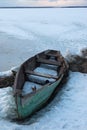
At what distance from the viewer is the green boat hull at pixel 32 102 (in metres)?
6.32

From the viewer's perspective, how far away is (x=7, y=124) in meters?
6.42

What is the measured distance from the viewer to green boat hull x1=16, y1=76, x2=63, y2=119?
6.32 metres

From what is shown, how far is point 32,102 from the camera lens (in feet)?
21.7

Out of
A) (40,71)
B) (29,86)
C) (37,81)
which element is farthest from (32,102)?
(40,71)

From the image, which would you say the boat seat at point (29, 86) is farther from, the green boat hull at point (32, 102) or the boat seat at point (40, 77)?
the green boat hull at point (32, 102)

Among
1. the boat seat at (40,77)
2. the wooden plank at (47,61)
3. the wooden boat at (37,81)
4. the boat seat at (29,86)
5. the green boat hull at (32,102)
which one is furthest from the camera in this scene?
the wooden plank at (47,61)

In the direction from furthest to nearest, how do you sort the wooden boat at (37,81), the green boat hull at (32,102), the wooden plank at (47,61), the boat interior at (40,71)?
the wooden plank at (47,61), the boat interior at (40,71), the wooden boat at (37,81), the green boat hull at (32,102)

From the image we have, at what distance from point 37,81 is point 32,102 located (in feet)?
5.10

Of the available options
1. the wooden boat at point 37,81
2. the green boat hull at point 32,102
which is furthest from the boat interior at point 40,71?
the green boat hull at point 32,102

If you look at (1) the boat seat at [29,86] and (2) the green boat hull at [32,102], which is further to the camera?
(1) the boat seat at [29,86]

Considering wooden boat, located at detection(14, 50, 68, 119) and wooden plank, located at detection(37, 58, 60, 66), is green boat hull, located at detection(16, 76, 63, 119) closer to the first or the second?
wooden boat, located at detection(14, 50, 68, 119)

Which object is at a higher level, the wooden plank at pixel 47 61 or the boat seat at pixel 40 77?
the boat seat at pixel 40 77

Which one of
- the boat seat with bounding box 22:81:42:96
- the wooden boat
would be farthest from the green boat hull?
the boat seat with bounding box 22:81:42:96

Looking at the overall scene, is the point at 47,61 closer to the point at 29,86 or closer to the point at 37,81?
the point at 37,81
